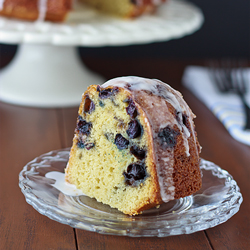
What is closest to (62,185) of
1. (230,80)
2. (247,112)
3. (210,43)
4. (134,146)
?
(134,146)

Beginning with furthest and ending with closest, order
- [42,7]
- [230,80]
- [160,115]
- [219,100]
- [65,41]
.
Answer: [230,80], [219,100], [42,7], [65,41], [160,115]

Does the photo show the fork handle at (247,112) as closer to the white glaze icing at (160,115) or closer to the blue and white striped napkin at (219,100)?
the blue and white striped napkin at (219,100)

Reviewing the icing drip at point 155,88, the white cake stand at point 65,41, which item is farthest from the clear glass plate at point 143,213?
the white cake stand at point 65,41

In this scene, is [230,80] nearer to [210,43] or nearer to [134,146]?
[210,43]

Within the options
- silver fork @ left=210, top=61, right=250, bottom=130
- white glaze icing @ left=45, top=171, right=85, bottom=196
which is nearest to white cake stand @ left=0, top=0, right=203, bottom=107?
silver fork @ left=210, top=61, right=250, bottom=130

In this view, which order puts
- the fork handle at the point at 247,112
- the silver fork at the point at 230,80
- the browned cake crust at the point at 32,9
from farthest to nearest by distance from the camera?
1. the silver fork at the point at 230,80
2. the browned cake crust at the point at 32,9
3. the fork handle at the point at 247,112

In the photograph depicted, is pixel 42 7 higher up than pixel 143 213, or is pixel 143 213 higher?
pixel 42 7
